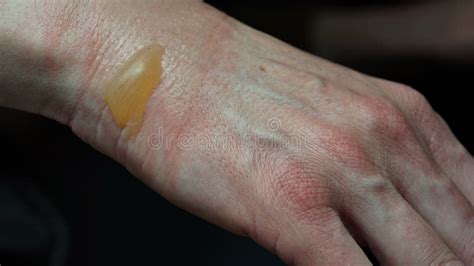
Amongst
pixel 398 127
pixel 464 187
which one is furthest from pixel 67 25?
pixel 464 187

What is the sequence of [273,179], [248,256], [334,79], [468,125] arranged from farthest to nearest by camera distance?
1. [468,125]
2. [248,256]
3. [334,79]
4. [273,179]

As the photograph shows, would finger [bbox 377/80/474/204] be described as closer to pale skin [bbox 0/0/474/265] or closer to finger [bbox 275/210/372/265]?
pale skin [bbox 0/0/474/265]

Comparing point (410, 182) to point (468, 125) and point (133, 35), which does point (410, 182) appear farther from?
point (468, 125)

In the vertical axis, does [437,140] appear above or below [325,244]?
above

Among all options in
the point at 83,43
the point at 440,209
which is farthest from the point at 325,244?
the point at 83,43

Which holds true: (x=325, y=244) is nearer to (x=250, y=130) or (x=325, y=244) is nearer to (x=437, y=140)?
(x=250, y=130)

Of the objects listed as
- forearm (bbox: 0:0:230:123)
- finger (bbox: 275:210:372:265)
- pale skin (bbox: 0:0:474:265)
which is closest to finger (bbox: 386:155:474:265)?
pale skin (bbox: 0:0:474:265)
